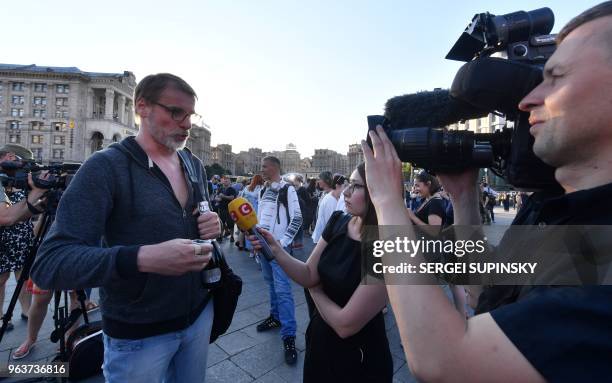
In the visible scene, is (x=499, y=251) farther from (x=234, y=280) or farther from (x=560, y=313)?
(x=234, y=280)

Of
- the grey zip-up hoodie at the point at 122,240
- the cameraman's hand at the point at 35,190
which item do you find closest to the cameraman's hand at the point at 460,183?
the grey zip-up hoodie at the point at 122,240

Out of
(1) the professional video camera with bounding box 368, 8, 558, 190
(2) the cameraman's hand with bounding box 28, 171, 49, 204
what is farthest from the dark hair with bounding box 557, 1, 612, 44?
(2) the cameraman's hand with bounding box 28, 171, 49, 204

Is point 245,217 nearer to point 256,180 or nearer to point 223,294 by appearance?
point 223,294

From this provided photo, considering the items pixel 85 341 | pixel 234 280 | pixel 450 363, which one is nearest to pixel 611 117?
pixel 450 363

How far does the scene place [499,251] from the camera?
1.04 metres

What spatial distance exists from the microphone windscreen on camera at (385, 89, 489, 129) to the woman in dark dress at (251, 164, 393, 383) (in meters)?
0.81

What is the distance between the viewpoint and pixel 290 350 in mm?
3186

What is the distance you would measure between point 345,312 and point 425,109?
3.53 ft

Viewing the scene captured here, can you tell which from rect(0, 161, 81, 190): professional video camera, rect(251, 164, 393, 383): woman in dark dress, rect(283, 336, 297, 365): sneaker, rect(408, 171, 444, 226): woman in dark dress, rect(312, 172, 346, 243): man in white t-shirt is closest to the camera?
rect(251, 164, 393, 383): woman in dark dress

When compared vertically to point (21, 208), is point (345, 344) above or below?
below

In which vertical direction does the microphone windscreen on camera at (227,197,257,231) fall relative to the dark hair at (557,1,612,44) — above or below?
below

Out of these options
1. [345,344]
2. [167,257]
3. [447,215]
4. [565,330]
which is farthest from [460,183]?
[447,215]

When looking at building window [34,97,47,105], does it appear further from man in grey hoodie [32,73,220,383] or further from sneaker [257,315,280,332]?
man in grey hoodie [32,73,220,383]

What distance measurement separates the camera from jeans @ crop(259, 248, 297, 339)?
3359 mm
